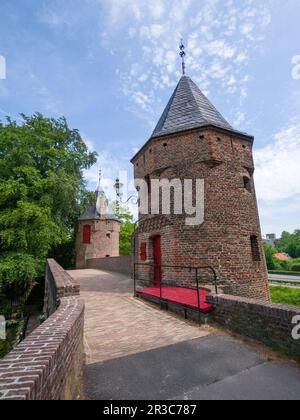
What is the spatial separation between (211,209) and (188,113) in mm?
4839

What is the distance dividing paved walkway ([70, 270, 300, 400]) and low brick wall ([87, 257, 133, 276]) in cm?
871

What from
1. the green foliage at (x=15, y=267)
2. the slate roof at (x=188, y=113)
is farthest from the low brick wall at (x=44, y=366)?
the green foliage at (x=15, y=267)

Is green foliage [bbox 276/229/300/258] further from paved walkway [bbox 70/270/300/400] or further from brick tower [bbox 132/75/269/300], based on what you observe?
paved walkway [bbox 70/270/300/400]

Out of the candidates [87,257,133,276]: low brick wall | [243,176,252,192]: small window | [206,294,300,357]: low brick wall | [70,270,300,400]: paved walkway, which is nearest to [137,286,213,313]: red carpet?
[206,294,300,357]: low brick wall

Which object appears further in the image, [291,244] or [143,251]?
[291,244]

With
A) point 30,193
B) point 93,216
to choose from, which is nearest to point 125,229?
point 93,216

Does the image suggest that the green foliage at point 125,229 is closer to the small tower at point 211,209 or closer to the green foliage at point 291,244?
the small tower at point 211,209

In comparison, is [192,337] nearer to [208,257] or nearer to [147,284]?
[208,257]

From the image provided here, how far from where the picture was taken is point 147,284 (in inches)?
369

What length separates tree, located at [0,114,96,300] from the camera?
38.8 feet

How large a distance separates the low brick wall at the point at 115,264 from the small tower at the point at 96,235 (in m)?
1.21

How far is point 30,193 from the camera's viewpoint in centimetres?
1330

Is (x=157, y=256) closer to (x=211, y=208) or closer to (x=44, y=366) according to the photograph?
(x=211, y=208)

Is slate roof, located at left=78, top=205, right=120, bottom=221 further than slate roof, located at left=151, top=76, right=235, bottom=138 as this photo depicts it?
Yes
